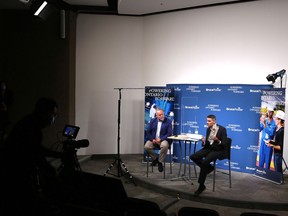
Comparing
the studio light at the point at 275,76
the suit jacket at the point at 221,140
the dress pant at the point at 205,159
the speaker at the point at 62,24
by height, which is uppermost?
the speaker at the point at 62,24

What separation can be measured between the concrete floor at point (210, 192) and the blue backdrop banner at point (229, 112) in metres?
0.39

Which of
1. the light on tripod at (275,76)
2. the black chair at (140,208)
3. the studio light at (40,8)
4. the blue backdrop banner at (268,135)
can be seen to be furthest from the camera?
the studio light at (40,8)

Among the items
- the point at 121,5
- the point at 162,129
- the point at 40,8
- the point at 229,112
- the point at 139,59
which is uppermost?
the point at 121,5

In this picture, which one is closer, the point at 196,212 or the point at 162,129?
the point at 196,212

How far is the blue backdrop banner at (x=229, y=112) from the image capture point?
18.9 feet

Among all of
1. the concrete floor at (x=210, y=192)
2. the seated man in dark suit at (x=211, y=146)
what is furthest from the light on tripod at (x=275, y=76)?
the concrete floor at (x=210, y=192)

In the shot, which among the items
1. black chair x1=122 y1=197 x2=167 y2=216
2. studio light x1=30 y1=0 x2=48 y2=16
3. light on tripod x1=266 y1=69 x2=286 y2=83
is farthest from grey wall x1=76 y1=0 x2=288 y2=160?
black chair x1=122 y1=197 x2=167 y2=216

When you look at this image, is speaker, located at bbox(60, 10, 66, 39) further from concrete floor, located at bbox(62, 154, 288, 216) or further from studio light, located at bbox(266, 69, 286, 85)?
studio light, located at bbox(266, 69, 286, 85)

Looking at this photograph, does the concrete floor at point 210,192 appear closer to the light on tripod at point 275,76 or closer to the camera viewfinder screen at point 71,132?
the camera viewfinder screen at point 71,132

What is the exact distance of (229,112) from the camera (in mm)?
6012

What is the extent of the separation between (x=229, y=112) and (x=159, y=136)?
4.65 feet

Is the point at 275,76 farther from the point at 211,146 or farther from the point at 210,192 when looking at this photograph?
the point at 210,192

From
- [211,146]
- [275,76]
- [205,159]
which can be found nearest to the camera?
[205,159]

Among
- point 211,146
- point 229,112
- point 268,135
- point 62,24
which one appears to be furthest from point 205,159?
point 62,24
